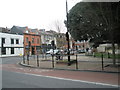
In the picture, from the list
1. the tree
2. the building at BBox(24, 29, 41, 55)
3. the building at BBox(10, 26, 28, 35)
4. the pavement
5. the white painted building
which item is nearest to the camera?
the pavement

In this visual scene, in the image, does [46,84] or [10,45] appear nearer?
[46,84]

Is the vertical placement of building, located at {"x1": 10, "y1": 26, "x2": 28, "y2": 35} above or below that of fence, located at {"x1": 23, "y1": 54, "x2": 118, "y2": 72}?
above

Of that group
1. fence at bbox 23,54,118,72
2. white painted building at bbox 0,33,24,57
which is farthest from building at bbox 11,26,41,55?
fence at bbox 23,54,118,72

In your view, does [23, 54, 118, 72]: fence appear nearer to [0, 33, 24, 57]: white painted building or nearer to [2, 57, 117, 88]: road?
[2, 57, 117, 88]: road

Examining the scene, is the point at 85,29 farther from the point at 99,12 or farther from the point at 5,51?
the point at 5,51

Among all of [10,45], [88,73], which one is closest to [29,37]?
[10,45]

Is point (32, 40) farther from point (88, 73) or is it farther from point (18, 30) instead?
point (88, 73)

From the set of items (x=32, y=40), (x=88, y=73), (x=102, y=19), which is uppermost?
(x=102, y=19)

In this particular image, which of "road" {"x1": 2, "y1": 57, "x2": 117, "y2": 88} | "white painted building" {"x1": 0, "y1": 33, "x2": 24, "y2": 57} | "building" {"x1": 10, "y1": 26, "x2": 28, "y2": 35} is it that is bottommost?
"road" {"x1": 2, "y1": 57, "x2": 117, "y2": 88}

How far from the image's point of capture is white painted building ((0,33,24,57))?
1764 inches

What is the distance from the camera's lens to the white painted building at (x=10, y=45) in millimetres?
44806

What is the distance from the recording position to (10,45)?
47.6m

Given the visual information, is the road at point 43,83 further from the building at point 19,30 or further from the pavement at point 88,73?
the building at point 19,30

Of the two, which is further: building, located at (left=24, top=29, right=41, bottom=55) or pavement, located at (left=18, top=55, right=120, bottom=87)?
building, located at (left=24, top=29, right=41, bottom=55)
